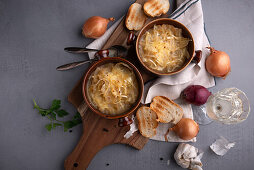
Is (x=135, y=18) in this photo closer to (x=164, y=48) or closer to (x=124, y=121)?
(x=164, y=48)

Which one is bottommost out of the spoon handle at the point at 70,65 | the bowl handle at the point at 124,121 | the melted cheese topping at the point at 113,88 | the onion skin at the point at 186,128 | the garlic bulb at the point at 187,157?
the garlic bulb at the point at 187,157

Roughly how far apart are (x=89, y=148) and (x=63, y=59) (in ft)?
3.15

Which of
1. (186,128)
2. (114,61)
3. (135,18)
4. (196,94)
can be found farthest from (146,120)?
(135,18)

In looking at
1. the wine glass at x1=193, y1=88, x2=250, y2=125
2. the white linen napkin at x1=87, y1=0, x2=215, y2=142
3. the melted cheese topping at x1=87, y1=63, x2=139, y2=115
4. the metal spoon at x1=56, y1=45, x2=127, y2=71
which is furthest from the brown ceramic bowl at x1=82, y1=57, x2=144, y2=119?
the wine glass at x1=193, y1=88, x2=250, y2=125

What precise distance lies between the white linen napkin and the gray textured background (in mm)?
191

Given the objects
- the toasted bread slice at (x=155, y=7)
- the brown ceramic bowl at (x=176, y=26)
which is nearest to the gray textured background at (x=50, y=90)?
the toasted bread slice at (x=155, y=7)

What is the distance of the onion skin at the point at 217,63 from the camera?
2359 mm

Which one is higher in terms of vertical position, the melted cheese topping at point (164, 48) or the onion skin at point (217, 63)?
the melted cheese topping at point (164, 48)

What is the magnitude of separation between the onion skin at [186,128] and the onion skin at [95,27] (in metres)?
1.19

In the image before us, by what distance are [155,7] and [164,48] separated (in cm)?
46

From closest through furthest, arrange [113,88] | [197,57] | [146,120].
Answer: [113,88] < [197,57] < [146,120]

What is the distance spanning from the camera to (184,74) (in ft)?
7.68

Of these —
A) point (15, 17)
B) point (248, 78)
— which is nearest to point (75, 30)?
point (15, 17)

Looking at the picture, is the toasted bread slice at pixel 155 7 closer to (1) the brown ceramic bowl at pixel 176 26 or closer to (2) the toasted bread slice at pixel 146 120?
(1) the brown ceramic bowl at pixel 176 26
